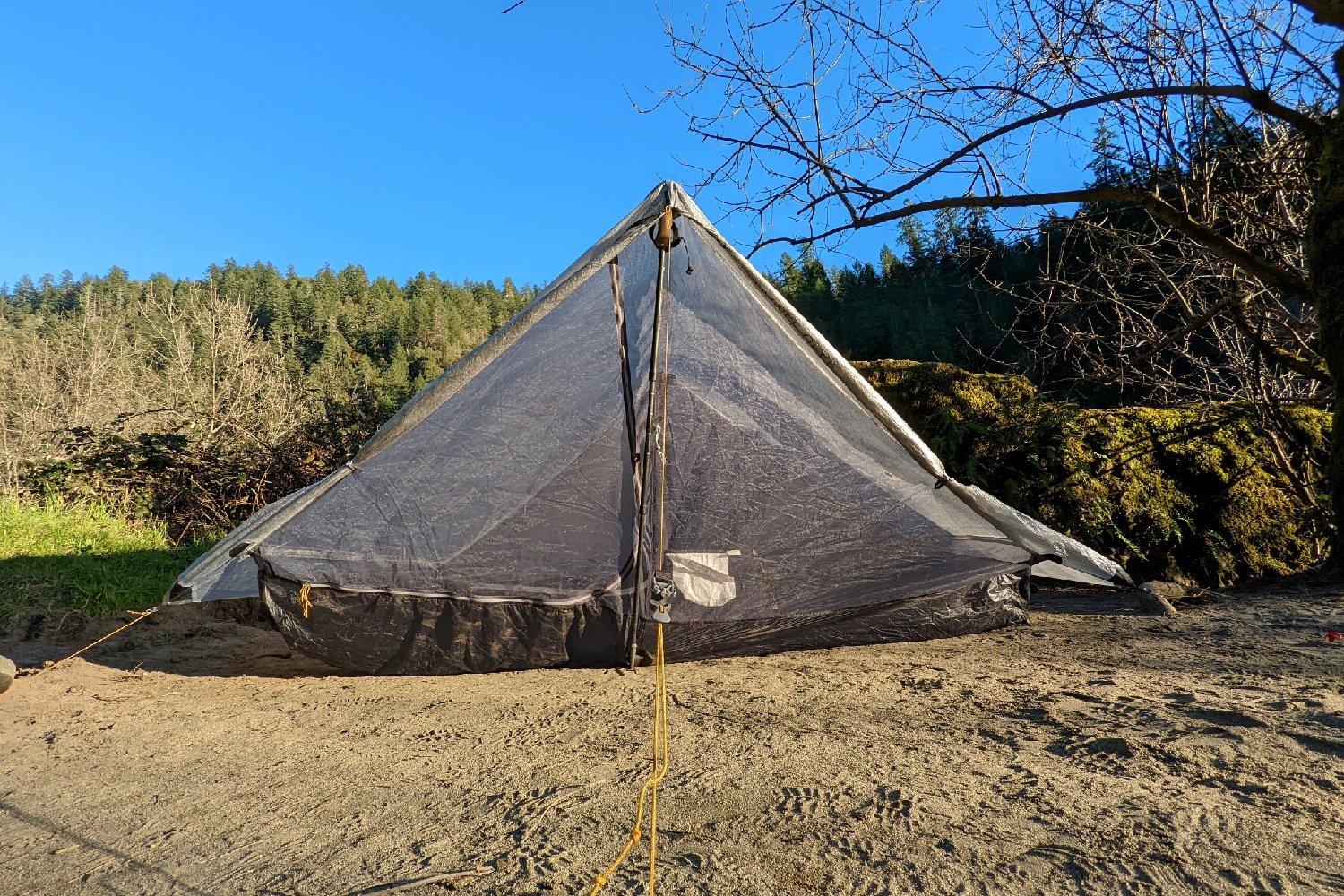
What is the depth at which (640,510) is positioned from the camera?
368cm

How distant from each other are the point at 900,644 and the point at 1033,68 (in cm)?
309

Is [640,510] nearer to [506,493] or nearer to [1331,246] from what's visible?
[506,493]

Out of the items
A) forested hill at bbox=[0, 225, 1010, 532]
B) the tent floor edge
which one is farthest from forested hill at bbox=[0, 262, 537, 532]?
the tent floor edge

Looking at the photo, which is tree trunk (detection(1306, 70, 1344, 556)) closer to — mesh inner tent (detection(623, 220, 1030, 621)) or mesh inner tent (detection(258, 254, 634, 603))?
mesh inner tent (detection(623, 220, 1030, 621))

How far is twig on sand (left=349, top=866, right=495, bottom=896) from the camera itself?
1.66m

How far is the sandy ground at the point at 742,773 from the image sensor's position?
171 cm

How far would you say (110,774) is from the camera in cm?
248

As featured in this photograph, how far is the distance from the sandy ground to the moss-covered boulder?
5.25 ft

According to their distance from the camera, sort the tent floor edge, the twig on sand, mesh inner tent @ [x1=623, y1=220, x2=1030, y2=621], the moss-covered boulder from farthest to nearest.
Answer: the moss-covered boulder
mesh inner tent @ [x1=623, y1=220, x2=1030, y2=621]
the tent floor edge
the twig on sand

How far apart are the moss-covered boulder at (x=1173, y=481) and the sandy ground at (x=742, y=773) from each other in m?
1.60

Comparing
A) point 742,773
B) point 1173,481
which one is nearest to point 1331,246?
point 1173,481

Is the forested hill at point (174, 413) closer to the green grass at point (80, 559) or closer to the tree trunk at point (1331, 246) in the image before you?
the green grass at point (80, 559)

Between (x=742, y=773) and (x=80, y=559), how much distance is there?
5801mm

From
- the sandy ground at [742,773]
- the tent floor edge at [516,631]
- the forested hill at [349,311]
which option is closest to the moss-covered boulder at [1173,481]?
the sandy ground at [742,773]
